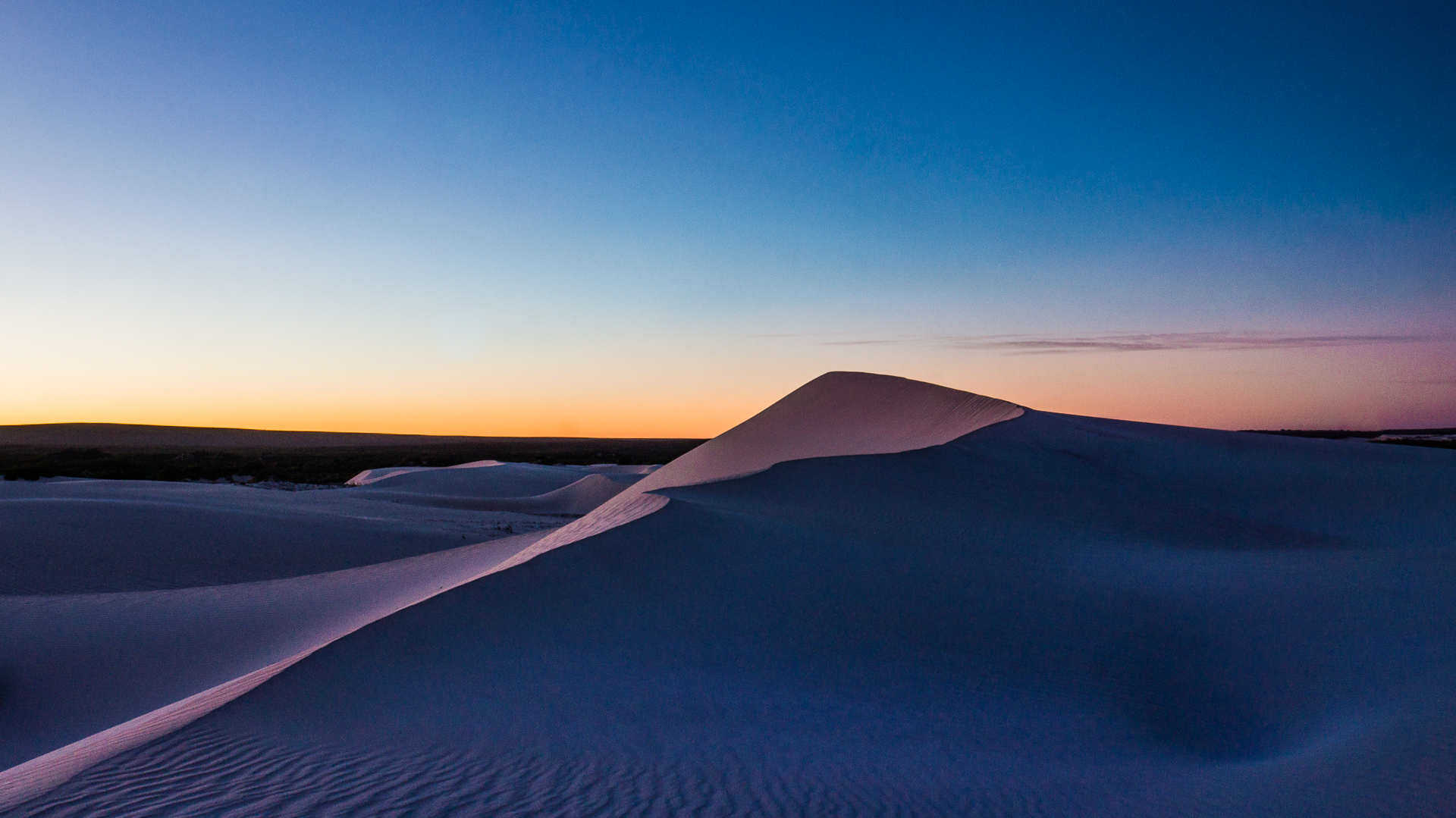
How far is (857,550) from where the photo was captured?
9.69m

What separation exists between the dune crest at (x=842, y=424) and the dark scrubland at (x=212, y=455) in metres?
22.2

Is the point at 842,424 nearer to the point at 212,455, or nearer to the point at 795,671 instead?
the point at 795,671

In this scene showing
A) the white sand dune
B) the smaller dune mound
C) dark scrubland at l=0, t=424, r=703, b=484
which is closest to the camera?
the white sand dune

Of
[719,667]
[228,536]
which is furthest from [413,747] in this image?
[228,536]

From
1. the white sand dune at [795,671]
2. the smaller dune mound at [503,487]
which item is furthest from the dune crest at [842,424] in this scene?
the smaller dune mound at [503,487]

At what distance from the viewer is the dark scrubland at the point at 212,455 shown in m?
41.2

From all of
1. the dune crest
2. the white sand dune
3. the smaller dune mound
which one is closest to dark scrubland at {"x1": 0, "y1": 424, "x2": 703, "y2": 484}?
the smaller dune mound

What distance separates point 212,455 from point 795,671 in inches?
2823

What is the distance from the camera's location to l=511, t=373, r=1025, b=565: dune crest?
1916 centimetres

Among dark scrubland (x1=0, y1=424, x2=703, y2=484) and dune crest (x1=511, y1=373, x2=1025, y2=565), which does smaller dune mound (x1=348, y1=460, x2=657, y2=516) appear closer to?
dune crest (x1=511, y1=373, x2=1025, y2=565)

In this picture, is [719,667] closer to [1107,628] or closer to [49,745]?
[1107,628]

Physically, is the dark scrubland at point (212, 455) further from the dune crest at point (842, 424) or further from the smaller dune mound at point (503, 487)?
the dune crest at point (842, 424)

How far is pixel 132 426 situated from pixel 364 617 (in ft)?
486

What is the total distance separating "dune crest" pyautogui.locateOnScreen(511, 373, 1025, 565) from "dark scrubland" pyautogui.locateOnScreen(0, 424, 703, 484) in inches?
874
